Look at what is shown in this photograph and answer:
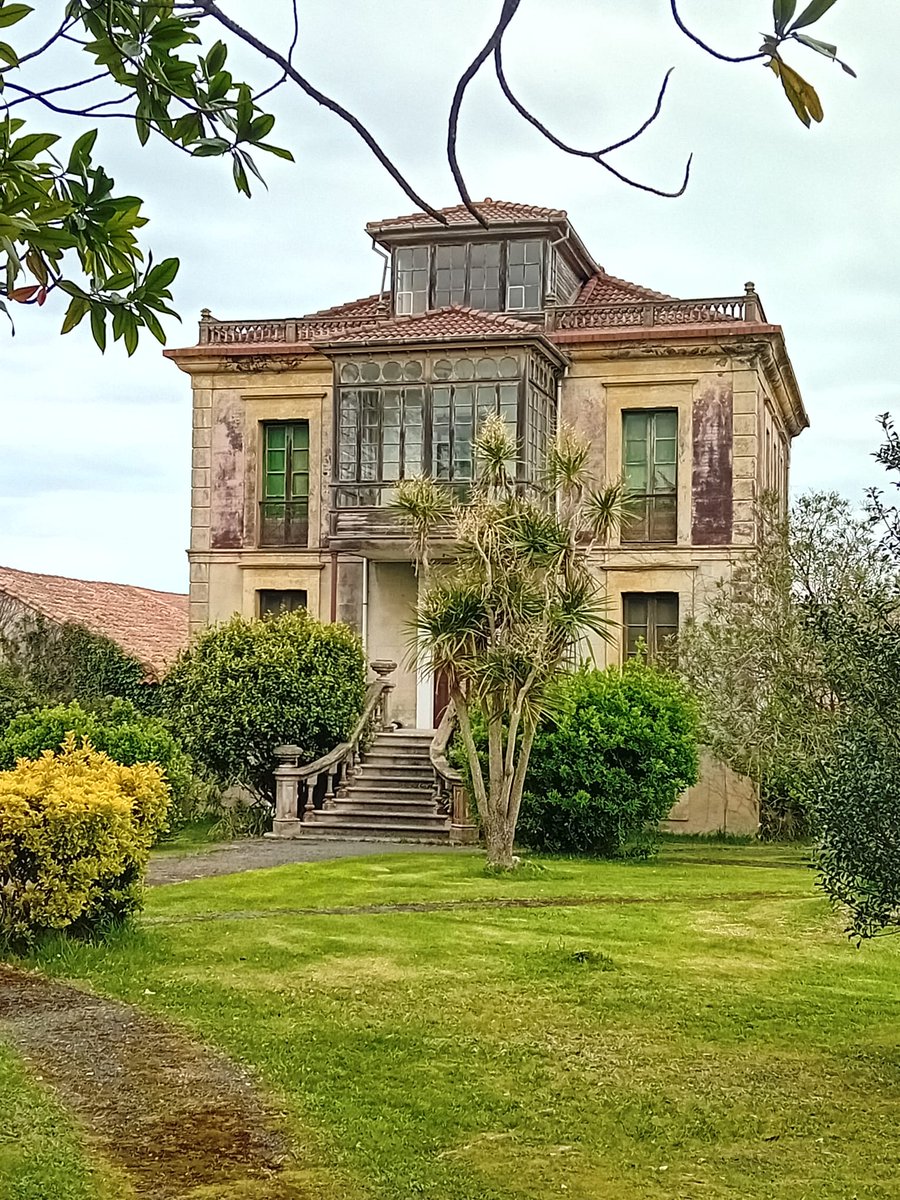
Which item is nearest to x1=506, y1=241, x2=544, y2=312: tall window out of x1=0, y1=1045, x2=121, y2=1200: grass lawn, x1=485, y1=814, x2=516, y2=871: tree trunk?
x1=485, y1=814, x2=516, y2=871: tree trunk

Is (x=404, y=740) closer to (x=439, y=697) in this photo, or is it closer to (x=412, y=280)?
(x=439, y=697)

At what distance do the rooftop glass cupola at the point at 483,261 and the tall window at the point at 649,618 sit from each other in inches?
209

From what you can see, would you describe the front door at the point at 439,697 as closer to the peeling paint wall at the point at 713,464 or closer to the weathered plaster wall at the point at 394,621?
the weathered plaster wall at the point at 394,621

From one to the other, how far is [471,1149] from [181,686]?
53.5ft

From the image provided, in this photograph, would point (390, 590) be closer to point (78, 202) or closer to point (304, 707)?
point (304, 707)

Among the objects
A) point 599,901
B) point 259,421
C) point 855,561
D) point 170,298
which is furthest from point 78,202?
point 259,421

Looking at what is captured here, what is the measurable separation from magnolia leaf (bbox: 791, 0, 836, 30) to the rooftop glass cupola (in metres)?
23.4

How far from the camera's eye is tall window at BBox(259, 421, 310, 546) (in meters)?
26.4

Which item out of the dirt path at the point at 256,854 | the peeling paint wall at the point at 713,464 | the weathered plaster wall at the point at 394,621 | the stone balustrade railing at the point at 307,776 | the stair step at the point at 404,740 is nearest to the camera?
the dirt path at the point at 256,854

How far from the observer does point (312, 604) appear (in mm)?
26062

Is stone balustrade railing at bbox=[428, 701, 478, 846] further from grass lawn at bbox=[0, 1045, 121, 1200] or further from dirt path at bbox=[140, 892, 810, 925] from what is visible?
grass lawn at bbox=[0, 1045, 121, 1200]

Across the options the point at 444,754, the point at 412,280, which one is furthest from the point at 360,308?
the point at 444,754

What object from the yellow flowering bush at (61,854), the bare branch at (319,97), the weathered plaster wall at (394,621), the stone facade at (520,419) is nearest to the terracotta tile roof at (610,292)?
the stone facade at (520,419)

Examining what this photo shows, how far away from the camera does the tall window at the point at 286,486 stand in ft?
86.5
